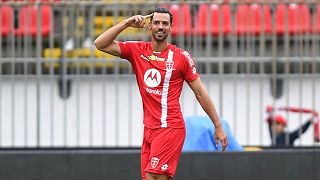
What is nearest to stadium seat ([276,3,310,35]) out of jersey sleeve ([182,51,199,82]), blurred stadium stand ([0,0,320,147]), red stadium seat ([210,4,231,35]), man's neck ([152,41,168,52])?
blurred stadium stand ([0,0,320,147])

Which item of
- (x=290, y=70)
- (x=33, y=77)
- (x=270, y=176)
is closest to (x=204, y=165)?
(x=270, y=176)

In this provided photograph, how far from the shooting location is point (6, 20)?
10.7 meters

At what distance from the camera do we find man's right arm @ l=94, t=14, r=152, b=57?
8195 mm

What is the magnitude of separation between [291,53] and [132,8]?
1.78 metres

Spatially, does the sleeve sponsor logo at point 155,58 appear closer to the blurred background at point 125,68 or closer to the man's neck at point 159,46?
the man's neck at point 159,46

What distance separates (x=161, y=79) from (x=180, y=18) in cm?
253

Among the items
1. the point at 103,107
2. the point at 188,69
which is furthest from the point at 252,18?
the point at 188,69

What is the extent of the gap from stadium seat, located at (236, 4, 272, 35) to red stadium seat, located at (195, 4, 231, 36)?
12cm

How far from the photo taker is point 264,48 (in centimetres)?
1087

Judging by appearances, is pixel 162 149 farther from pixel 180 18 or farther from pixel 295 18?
pixel 295 18

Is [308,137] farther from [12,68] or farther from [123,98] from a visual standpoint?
[12,68]

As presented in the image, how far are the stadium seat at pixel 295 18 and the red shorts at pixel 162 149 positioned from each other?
2.66 m

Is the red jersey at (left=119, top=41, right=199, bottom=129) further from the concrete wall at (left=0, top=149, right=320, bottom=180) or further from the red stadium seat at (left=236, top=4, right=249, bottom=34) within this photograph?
the red stadium seat at (left=236, top=4, right=249, bottom=34)

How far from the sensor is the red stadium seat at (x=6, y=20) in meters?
10.6
